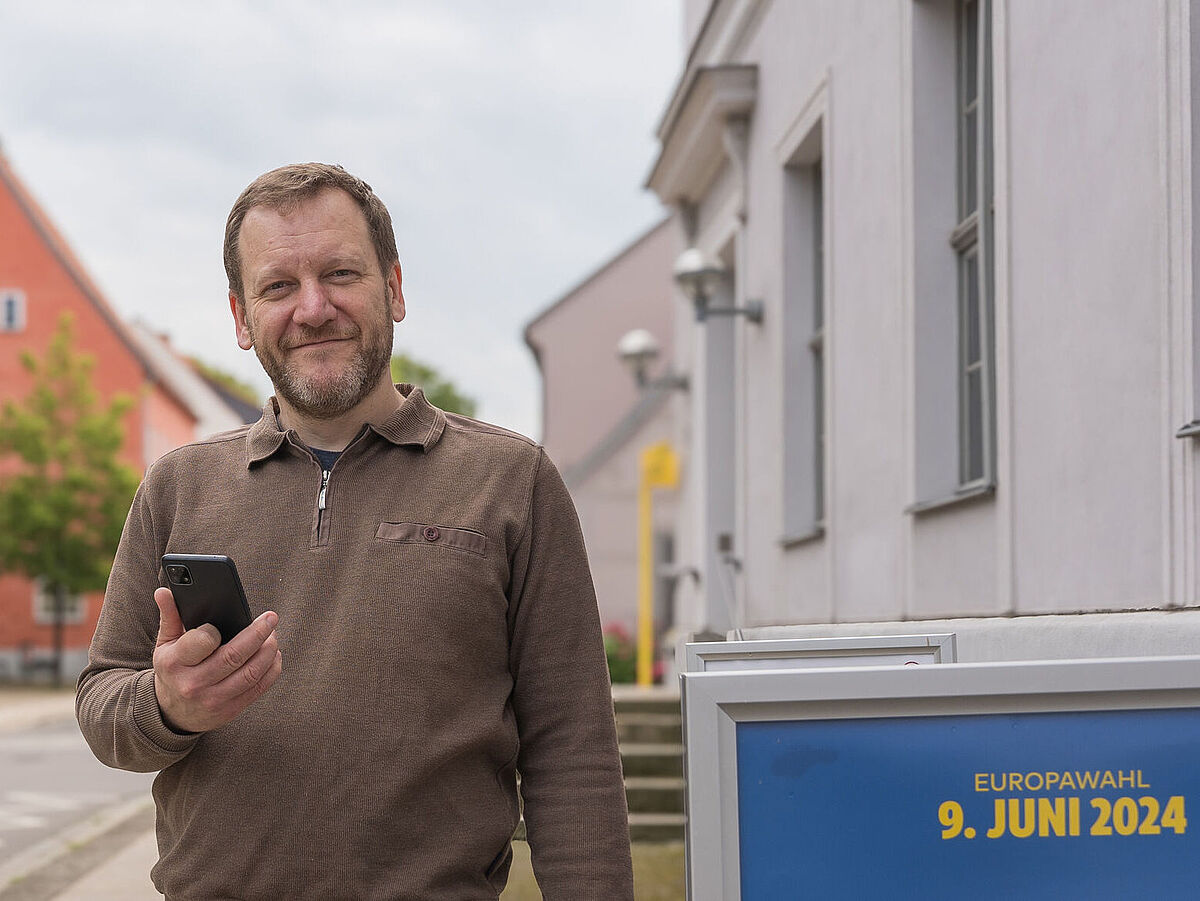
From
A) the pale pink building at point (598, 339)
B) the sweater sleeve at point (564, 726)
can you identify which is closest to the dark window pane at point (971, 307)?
the sweater sleeve at point (564, 726)

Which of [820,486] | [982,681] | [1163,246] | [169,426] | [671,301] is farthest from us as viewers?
[169,426]

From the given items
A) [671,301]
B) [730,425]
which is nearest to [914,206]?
[730,425]

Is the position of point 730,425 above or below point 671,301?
below

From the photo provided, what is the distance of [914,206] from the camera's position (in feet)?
18.9

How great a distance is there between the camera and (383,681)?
7.57 feet

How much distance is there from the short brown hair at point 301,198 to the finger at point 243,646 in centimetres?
71

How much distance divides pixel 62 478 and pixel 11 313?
641cm

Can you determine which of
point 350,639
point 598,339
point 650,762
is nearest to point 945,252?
point 350,639

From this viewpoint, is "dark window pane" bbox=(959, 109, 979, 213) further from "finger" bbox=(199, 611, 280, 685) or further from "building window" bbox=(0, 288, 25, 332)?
"building window" bbox=(0, 288, 25, 332)

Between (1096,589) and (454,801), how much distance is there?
209 centimetres

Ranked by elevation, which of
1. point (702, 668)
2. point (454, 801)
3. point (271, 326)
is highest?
point (271, 326)

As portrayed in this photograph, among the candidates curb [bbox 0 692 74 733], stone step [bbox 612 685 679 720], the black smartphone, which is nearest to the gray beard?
the black smartphone

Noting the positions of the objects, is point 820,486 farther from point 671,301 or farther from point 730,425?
point 671,301

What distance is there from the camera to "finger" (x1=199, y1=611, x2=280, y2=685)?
2076 millimetres
